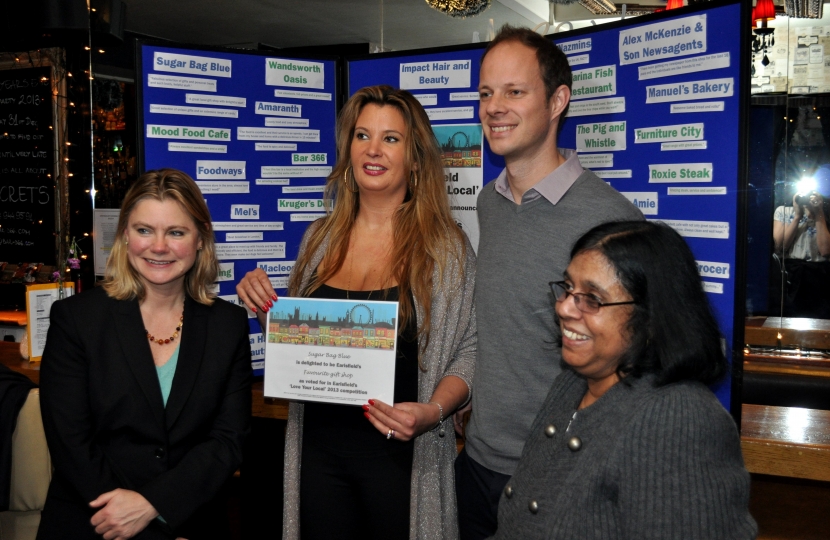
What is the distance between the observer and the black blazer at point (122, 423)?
1.93 meters

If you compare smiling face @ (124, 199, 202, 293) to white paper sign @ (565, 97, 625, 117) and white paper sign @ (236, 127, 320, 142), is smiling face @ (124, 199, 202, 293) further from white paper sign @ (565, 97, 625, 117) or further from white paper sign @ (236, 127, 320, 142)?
white paper sign @ (565, 97, 625, 117)

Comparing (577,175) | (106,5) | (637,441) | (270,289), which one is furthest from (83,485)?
(106,5)

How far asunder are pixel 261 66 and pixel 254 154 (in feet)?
1.30

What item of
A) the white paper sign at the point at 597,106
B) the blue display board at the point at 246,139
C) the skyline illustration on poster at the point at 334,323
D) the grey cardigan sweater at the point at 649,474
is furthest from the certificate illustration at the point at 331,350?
the white paper sign at the point at 597,106

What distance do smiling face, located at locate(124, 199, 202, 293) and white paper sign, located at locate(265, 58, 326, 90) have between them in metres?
1.33

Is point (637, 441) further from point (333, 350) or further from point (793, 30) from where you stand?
point (793, 30)

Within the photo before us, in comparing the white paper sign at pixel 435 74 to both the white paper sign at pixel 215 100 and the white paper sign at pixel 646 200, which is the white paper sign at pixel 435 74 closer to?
the white paper sign at pixel 215 100

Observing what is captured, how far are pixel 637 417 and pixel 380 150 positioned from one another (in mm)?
1308

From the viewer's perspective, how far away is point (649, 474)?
4.07ft

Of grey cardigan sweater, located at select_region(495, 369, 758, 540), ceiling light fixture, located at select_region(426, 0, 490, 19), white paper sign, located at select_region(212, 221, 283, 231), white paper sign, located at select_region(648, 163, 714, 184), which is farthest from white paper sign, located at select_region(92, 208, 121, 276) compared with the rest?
grey cardigan sweater, located at select_region(495, 369, 758, 540)

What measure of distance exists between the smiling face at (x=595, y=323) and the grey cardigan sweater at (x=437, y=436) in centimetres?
71

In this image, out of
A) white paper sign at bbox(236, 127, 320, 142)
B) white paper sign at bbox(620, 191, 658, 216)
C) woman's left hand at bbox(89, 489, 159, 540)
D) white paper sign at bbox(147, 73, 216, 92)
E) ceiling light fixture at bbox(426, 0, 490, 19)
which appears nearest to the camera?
woman's left hand at bbox(89, 489, 159, 540)

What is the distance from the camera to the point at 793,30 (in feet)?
18.5

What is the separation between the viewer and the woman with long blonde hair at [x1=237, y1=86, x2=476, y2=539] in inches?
81.6
